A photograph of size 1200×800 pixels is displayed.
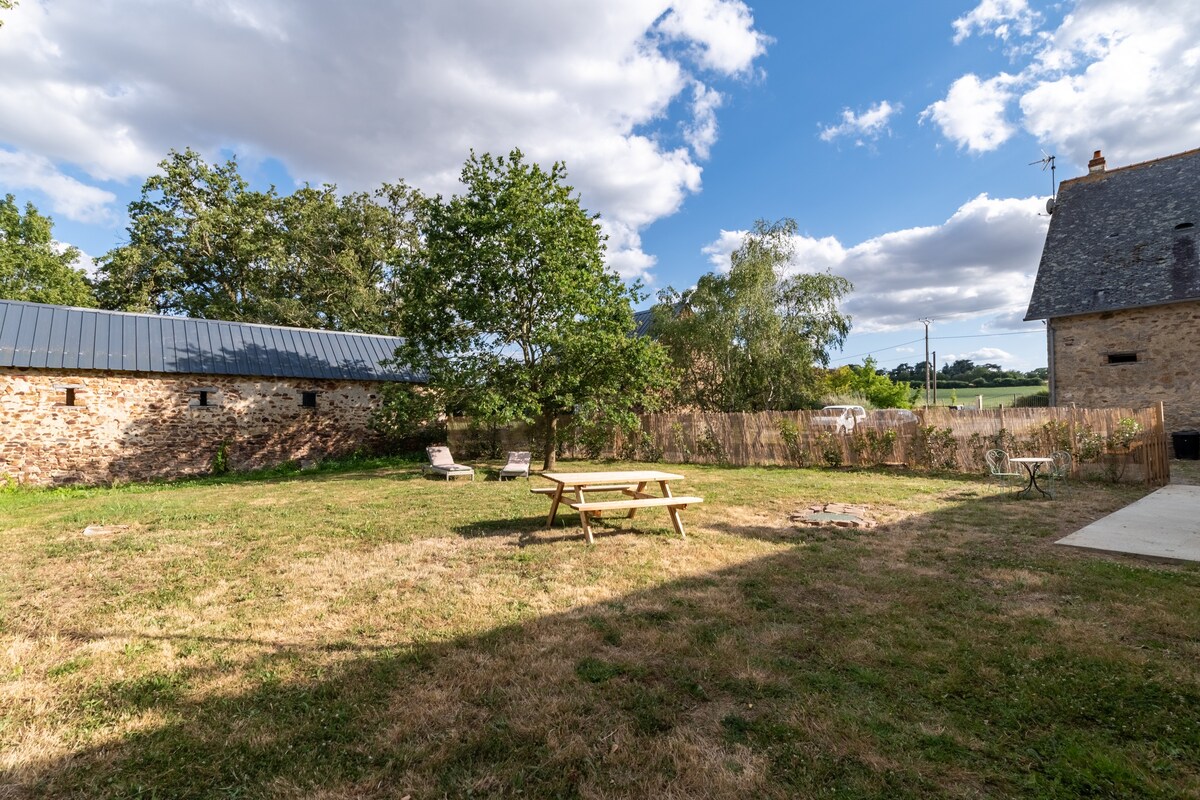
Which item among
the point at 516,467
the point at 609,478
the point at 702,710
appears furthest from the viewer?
the point at 516,467

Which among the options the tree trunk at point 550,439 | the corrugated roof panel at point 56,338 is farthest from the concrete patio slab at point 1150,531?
the corrugated roof panel at point 56,338

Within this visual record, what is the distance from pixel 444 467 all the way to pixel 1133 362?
62.3ft

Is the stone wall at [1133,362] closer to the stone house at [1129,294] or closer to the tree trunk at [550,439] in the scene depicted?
the stone house at [1129,294]

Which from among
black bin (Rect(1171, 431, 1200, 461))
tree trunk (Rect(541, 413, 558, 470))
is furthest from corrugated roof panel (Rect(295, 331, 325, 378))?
black bin (Rect(1171, 431, 1200, 461))

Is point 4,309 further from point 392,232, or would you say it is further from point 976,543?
point 976,543

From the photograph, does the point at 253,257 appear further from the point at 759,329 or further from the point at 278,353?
the point at 759,329

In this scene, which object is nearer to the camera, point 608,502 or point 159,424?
point 608,502

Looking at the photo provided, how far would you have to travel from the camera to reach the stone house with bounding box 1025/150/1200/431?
14.2 m

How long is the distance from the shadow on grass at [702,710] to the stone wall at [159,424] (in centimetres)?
1305

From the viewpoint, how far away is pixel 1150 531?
6.09 metres

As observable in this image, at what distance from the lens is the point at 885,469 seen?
12.9 m

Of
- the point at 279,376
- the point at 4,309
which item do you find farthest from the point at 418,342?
the point at 4,309

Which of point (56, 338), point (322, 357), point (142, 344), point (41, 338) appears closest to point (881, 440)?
point (322, 357)

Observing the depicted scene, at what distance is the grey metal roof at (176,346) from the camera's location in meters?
12.6
